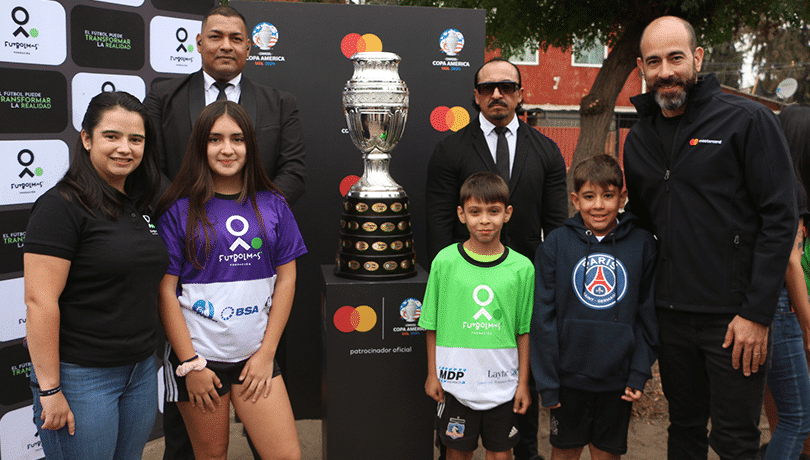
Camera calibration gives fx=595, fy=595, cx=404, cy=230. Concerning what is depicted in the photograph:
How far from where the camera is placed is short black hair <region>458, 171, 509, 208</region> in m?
2.37

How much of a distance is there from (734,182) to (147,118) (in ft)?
6.71

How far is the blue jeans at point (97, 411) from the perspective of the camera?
1798 mm

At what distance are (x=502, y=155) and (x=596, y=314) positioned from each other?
1029 millimetres

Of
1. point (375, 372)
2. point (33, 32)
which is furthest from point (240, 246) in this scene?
point (33, 32)

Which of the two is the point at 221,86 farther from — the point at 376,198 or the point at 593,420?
the point at 593,420

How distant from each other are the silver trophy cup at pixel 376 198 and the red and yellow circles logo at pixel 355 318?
A: 0.15 m

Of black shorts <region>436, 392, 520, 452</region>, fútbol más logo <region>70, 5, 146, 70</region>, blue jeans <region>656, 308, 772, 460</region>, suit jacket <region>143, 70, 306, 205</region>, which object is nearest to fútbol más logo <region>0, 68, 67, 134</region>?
fútbol más logo <region>70, 5, 146, 70</region>

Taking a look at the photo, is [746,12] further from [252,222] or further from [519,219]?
[252,222]

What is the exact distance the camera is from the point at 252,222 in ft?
7.05

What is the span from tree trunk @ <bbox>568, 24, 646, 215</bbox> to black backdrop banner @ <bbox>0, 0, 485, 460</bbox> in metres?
3.82

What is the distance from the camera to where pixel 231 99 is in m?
2.78

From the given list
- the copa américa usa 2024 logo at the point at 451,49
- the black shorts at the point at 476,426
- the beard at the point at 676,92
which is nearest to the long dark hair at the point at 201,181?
the black shorts at the point at 476,426

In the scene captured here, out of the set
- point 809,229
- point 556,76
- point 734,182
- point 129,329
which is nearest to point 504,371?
point 734,182

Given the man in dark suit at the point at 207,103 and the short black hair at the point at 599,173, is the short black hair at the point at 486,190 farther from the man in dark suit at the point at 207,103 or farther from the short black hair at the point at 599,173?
the man in dark suit at the point at 207,103
